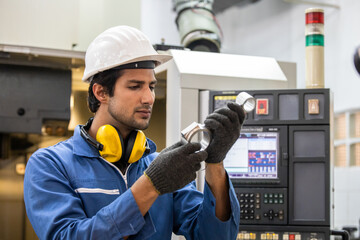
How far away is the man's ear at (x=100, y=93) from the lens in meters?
1.60

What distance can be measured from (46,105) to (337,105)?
3.47 m

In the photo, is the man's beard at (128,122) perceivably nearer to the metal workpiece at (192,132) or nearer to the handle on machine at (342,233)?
the metal workpiece at (192,132)

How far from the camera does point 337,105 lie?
5.87 meters

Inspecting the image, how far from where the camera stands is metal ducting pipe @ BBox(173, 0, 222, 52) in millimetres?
4910

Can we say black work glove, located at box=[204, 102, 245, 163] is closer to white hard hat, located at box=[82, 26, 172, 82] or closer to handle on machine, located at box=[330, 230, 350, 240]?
white hard hat, located at box=[82, 26, 172, 82]

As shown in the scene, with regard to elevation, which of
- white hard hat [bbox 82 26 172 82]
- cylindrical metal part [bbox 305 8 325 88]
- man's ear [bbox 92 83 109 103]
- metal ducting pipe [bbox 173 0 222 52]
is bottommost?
Result: man's ear [bbox 92 83 109 103]

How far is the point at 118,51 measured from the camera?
1548mm

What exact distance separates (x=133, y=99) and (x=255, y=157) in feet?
3.68

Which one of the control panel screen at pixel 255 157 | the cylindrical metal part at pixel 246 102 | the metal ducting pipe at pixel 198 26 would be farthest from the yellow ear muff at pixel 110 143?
the metal ducting pipe at pixel 198 26

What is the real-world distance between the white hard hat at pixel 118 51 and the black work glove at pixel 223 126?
327 mm

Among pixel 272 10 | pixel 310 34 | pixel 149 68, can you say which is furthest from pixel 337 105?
pixel 149 68

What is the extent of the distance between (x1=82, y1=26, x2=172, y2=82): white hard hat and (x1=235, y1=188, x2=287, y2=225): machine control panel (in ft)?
3.56

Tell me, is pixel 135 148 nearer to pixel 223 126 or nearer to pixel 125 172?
pixel 125 172

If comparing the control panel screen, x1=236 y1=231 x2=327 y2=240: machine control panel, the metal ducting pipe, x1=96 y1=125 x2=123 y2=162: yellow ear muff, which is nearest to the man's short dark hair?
x1=96 y1=125 x2=123 y2=162: yellow ear muff
